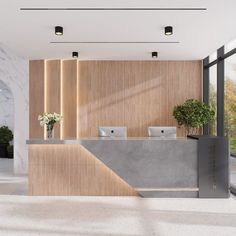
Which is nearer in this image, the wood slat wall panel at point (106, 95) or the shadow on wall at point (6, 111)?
the wood slat wall panel at point (106, 95)

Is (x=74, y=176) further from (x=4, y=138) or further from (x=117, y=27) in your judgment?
(x=4, y=138)

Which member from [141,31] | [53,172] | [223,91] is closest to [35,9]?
[141,31]

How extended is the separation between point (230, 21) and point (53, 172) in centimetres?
372

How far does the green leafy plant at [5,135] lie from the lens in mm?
10534

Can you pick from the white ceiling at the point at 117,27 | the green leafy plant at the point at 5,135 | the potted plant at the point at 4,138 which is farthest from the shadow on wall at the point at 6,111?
the white ceiling at the point at 117,27

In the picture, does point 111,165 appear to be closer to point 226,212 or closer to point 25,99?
point 226,212

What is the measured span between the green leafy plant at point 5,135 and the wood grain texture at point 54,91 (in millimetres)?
3456

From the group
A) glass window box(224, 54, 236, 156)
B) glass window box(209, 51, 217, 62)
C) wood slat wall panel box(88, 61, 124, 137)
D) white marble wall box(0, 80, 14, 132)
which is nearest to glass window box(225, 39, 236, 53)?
glass window box(224, 54, 236, 156)

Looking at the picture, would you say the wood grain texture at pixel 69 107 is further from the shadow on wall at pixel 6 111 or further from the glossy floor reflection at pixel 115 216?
the shadow on wall at pixel 6 111

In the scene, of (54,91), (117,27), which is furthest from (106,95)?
(117,27)

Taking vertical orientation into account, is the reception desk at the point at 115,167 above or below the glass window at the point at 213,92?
below

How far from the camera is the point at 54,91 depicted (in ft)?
25.6

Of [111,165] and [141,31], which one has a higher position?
[141,31]

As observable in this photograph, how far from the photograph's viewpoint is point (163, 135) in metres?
5.94
